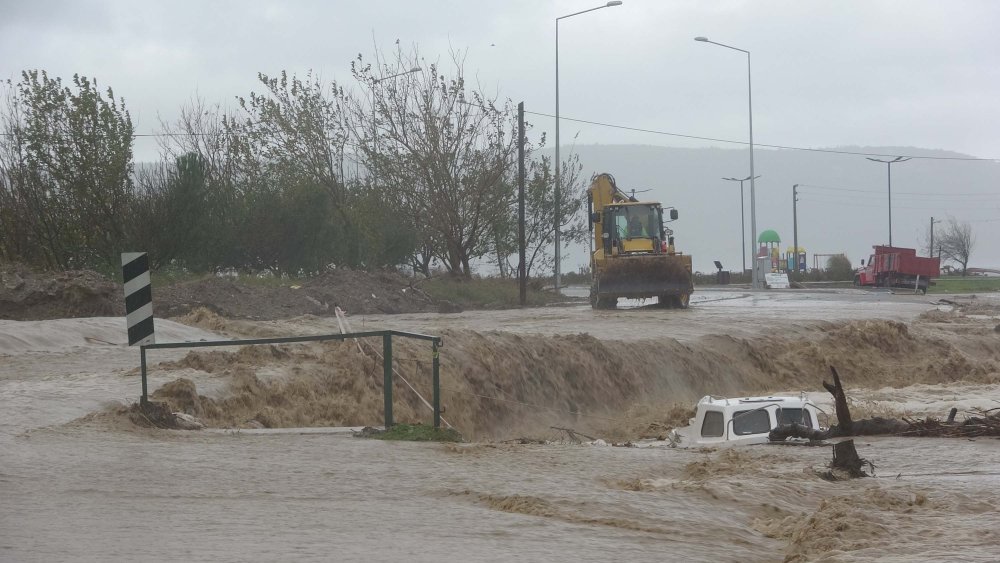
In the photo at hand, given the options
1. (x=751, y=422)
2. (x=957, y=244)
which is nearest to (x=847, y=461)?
(x=751, y=422)

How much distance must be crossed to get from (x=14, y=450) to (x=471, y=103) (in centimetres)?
3964

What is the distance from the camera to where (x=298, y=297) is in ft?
102

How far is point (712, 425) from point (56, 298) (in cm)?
1688

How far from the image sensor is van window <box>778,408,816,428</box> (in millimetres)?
14109

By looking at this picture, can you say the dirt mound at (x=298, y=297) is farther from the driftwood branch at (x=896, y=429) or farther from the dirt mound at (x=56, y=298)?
the driftwood branch at (x=896, y=429)

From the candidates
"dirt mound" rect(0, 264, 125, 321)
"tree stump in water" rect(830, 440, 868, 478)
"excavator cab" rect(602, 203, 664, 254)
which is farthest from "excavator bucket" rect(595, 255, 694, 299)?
"tree stump in water" rect(830, 440, 868, 478)

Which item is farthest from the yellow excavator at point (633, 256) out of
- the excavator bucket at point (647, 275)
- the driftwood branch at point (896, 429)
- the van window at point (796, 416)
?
the driftwood branch at point (896, 429)

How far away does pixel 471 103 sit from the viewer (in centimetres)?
4784

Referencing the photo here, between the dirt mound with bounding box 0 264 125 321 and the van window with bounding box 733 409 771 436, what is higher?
the dirt mound with bounding box 0 264 125 321

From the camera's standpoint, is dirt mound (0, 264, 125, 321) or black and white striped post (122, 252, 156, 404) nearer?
black and white striped post (122, 252, 156, 404)

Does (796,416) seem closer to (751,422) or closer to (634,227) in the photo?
(751,422)


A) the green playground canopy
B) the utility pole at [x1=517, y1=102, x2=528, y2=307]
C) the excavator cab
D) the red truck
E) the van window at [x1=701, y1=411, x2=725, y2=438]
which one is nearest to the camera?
the van window at [x1=701, y1=411, x2=725, y2=438]

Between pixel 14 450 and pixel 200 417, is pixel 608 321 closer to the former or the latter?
pixel 200 417

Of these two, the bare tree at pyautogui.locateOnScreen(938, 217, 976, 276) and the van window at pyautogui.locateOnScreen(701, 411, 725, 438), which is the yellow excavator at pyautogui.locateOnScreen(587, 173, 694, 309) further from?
the bare tree at pyautogui.locateOnScreen(938, 217, 976, 276)
